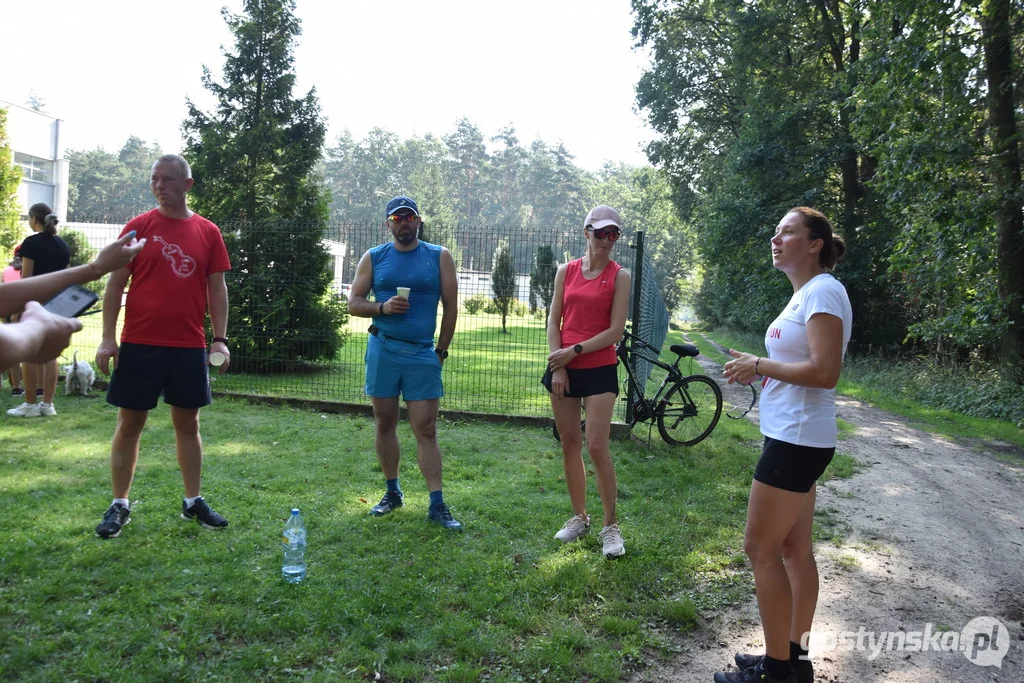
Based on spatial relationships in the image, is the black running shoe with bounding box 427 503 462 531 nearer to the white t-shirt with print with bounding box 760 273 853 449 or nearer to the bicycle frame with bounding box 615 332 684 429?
the white t-shirt with print with bounding box 760 273 853 449

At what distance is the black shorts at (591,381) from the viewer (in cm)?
434

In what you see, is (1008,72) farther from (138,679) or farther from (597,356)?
(138,679)

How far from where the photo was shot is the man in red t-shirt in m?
4.09

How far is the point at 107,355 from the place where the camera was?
159 inches

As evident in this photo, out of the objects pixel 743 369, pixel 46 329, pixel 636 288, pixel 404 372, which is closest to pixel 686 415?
pixel 636 288

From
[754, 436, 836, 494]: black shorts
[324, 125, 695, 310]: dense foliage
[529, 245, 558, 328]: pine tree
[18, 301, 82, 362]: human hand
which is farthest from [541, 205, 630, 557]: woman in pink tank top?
[324, 125, 695, 310]: dense foliage

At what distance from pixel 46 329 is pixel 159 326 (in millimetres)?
2396

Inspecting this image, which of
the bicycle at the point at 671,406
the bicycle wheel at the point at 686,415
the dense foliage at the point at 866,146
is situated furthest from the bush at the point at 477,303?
the dense foliage at the point at 866,146

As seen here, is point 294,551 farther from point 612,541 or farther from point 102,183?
point 102,183

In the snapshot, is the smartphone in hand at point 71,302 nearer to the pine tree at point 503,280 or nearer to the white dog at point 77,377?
the pine tree at point 503,280

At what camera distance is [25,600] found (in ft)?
10.9

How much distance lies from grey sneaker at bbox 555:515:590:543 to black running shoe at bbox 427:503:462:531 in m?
0.66

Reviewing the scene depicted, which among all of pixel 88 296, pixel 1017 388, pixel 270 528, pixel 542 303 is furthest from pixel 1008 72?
pixel 88 296

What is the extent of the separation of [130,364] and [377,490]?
6.82 feet
